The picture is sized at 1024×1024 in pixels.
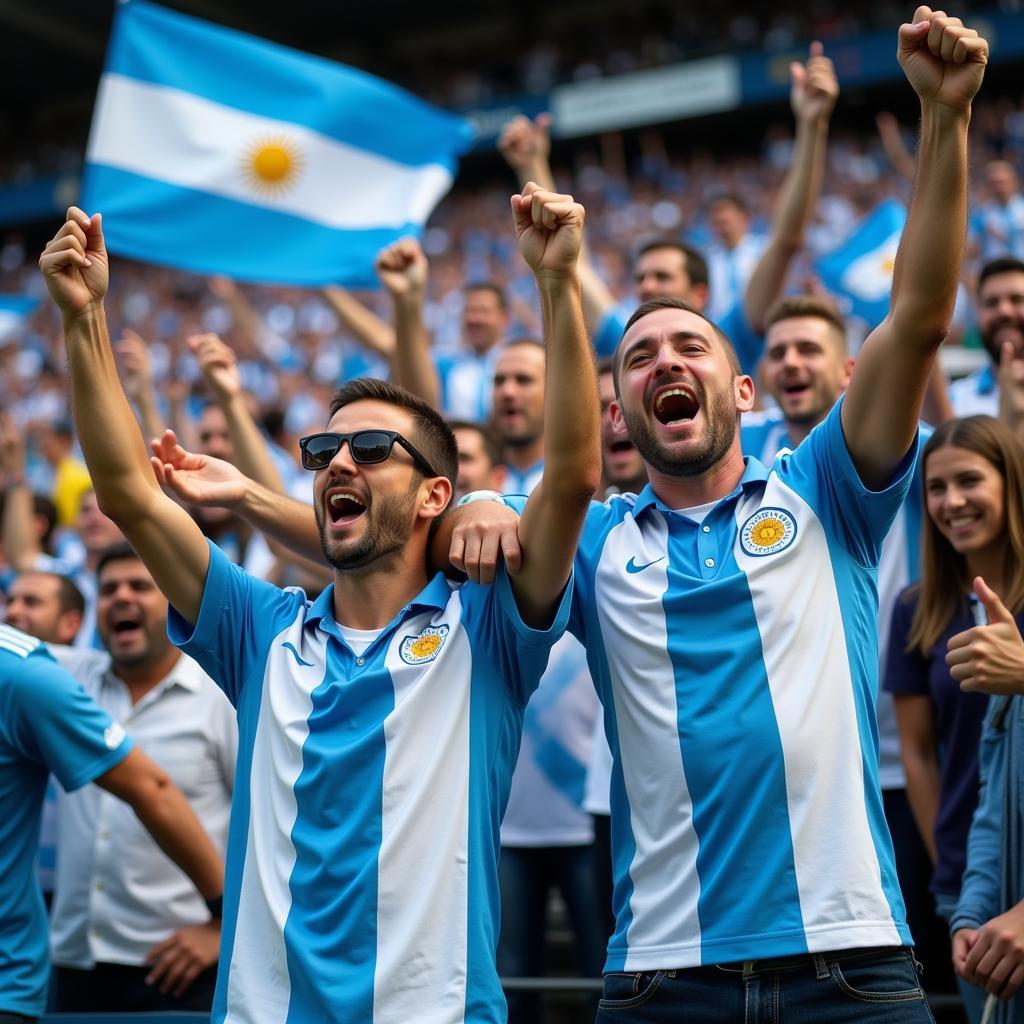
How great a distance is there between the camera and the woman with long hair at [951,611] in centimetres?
352

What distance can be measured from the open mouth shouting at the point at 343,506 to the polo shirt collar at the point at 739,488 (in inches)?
24.0

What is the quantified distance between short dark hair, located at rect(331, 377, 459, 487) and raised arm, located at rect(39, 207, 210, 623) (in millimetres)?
494

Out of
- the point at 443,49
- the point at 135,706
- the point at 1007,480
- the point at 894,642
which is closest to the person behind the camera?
the point at 1007,480

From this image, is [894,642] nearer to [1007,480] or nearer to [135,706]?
[1007,480]

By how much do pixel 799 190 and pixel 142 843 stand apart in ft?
10.5

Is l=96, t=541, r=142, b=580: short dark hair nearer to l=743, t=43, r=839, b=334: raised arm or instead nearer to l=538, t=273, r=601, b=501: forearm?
l=538, t=273, r=601, b=501: forearm

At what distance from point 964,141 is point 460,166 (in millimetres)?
22548

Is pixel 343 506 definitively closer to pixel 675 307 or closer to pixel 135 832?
pixel 675 307

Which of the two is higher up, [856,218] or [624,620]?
[856,218]

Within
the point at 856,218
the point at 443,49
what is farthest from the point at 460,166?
the point at 856,218

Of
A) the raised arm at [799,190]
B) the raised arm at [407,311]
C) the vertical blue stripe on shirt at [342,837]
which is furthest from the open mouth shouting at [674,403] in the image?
the raised arm at [799,190]

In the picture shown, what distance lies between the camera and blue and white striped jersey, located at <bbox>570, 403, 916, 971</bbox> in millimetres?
2541

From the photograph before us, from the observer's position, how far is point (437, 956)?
2562 millimetres

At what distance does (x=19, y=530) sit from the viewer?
6.03m
